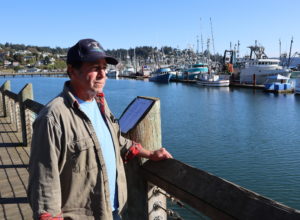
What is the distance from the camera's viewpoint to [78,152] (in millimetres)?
1536

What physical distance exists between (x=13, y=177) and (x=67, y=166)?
3.34 metres

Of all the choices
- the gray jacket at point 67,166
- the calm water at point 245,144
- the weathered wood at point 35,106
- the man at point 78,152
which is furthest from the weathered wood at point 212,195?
the calm water at point 245,144

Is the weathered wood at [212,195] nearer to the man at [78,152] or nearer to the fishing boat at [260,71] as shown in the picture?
the man at [78,152]

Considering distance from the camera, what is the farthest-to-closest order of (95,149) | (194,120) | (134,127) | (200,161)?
1. (194,120)
2. (200,161)
3. (134,127)
4. (95,149)

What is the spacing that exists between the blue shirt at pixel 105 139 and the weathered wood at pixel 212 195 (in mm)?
302

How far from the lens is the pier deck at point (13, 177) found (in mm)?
3396

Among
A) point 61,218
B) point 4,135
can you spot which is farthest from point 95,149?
point 4,135

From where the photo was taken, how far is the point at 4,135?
6938 mm

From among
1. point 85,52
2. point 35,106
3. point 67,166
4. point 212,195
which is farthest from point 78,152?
point 35,106

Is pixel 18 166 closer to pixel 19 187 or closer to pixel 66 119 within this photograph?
pixel 19 187

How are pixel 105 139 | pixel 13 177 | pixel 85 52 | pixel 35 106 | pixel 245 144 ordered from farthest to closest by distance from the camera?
pixel 245 144
pixel 13 177
pixel 35 106
pixel 105 139
pixel 85 52

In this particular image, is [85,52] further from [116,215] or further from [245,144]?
[245,144]

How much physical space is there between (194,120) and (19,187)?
19.8 meters

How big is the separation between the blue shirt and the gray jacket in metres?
0.07
